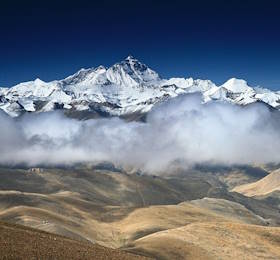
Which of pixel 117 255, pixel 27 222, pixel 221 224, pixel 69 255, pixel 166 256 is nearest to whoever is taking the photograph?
pixel 69 255

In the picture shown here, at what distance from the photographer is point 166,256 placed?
393 feet

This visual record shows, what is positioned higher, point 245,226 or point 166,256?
point 245,226

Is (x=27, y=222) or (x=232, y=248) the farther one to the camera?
(x=27, y=222)

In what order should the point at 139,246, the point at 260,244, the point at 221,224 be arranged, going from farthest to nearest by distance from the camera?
the point at 221,224 < the point at 260,244 < the point at 139,246

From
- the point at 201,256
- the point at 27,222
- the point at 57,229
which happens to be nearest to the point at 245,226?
the point at 201,256

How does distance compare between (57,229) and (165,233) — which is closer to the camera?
(165,233)

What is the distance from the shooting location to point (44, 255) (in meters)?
62.7

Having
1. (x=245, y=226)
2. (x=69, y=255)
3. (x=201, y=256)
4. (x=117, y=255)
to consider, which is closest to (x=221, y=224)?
(x=245, y=226)

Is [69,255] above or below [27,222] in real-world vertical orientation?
below

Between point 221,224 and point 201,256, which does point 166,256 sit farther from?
point 221,224

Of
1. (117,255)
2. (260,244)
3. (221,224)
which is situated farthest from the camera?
(221,224)

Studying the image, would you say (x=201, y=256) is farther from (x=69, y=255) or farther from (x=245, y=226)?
(x=69, y=255)

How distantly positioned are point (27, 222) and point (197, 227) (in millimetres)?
70504

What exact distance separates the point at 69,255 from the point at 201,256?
204 ft
